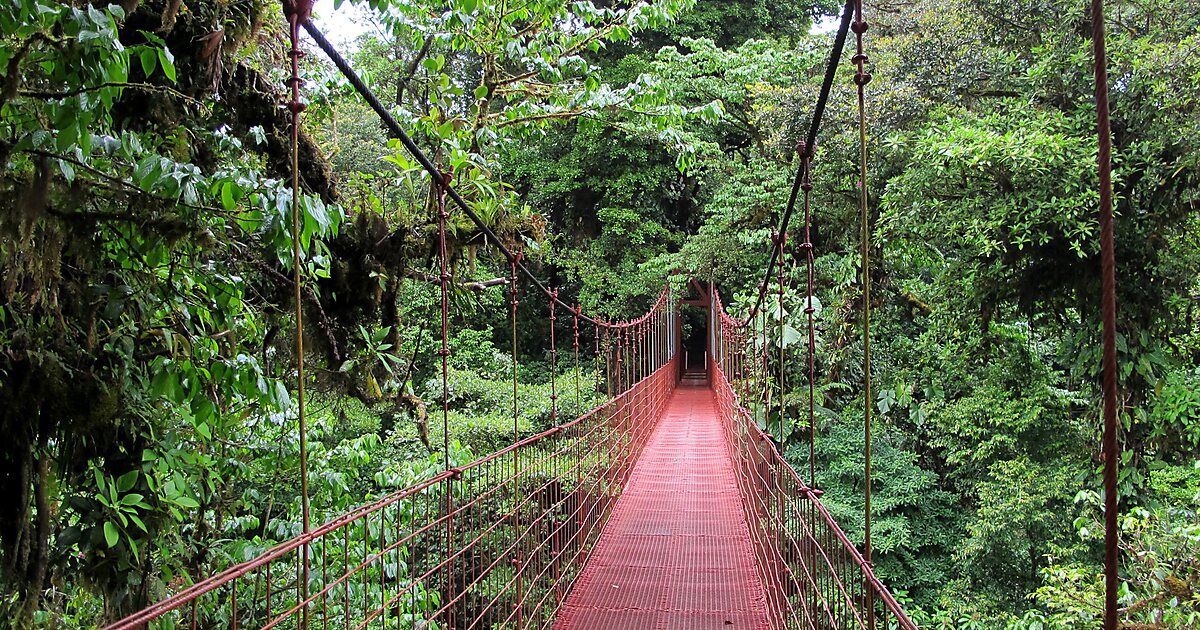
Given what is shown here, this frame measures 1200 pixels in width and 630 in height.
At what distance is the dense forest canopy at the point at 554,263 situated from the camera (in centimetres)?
112

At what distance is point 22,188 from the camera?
99cm

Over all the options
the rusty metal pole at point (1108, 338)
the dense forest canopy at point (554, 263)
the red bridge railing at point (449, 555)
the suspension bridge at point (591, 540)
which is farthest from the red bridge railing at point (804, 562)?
the dense forest canopy at point (554, 263)

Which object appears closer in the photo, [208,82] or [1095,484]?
[208,82]

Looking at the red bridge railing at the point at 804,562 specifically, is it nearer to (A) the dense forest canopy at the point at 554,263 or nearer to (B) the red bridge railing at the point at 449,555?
(B) the red bridge railing at the point at 449,555

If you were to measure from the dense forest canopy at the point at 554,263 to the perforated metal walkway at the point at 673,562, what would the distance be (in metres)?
0.75

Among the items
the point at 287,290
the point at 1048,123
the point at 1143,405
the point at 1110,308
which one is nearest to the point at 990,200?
the point at 1048,123

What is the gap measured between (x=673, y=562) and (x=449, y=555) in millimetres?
1490

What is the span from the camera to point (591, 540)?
2986mm

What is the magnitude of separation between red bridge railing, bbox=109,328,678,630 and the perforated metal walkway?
92mm

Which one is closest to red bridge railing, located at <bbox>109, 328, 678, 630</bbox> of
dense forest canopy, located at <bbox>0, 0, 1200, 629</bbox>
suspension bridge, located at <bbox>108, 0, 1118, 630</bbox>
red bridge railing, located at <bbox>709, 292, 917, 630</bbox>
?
suspension bridge, located at <bbox>108, 0, 1118, 630</bbox>

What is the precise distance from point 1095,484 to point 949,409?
1.16 metres

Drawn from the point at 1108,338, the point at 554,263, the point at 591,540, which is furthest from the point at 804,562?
the point at 554,263

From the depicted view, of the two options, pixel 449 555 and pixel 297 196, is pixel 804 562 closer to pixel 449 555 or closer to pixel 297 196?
pixel 449 555

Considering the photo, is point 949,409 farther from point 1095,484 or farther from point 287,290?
point 287,290
